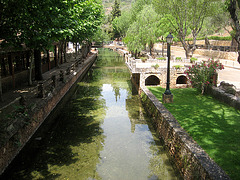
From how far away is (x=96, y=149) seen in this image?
432 inches

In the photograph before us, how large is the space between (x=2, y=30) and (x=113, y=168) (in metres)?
8.70

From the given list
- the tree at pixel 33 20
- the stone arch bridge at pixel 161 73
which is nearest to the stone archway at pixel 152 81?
the stone arch bridge at pixel 161 73

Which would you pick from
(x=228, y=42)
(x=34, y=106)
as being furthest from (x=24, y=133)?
(x=228, y=42)

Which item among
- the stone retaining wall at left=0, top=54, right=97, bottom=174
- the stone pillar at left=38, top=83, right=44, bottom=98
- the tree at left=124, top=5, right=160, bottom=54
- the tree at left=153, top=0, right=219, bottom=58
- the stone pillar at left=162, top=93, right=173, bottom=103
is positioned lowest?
the stone retaining wall at left=0, top=54, right=97, bottom=174

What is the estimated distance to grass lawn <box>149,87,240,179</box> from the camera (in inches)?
303

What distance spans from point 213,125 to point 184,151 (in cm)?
289

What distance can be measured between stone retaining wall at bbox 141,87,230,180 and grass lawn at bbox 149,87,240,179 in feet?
1.25

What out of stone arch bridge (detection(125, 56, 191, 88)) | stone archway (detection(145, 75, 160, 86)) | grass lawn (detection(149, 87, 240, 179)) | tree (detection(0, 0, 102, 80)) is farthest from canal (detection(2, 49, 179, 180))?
stone archway (detection(145, 75, 160, 86))

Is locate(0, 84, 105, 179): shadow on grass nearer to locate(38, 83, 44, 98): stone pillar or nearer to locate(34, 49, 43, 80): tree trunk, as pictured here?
locate(38, 83, 44, 98): stone pillar

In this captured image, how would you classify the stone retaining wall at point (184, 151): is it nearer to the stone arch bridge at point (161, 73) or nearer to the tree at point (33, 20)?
the tree at point (33, 20)

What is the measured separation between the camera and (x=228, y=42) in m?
52.3

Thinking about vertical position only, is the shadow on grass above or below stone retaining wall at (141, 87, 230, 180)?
below

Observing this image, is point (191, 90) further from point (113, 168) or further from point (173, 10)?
point (173, 10)

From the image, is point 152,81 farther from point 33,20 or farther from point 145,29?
point 33,20
